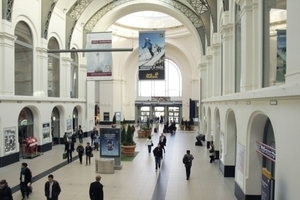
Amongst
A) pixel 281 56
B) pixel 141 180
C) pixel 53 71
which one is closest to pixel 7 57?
pixel 53 71

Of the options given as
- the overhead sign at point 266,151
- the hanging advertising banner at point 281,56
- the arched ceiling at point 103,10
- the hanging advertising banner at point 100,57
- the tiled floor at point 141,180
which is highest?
the arched ceiling at point 103,10

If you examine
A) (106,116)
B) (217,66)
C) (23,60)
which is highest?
(23,60)

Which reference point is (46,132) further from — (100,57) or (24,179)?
(24,179)

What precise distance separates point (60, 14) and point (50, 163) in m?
12.7

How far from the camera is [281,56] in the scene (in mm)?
5527

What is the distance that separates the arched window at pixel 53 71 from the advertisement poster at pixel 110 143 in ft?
28.1

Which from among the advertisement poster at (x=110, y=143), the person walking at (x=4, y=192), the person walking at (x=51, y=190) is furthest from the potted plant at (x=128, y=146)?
the person walking at (x=4, y=192)

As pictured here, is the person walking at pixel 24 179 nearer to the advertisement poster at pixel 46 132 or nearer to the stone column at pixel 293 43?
the stone column at pixel 293 43

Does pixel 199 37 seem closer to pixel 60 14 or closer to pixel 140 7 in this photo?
pixel 140 7

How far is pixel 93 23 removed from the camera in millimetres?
24234

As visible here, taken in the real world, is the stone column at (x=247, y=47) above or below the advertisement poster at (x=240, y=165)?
above

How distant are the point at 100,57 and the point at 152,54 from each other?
3318 mm

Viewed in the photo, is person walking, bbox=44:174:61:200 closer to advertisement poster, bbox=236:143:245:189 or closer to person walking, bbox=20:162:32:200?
person walking, bbox=20:162:32:200

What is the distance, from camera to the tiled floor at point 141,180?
838cm
